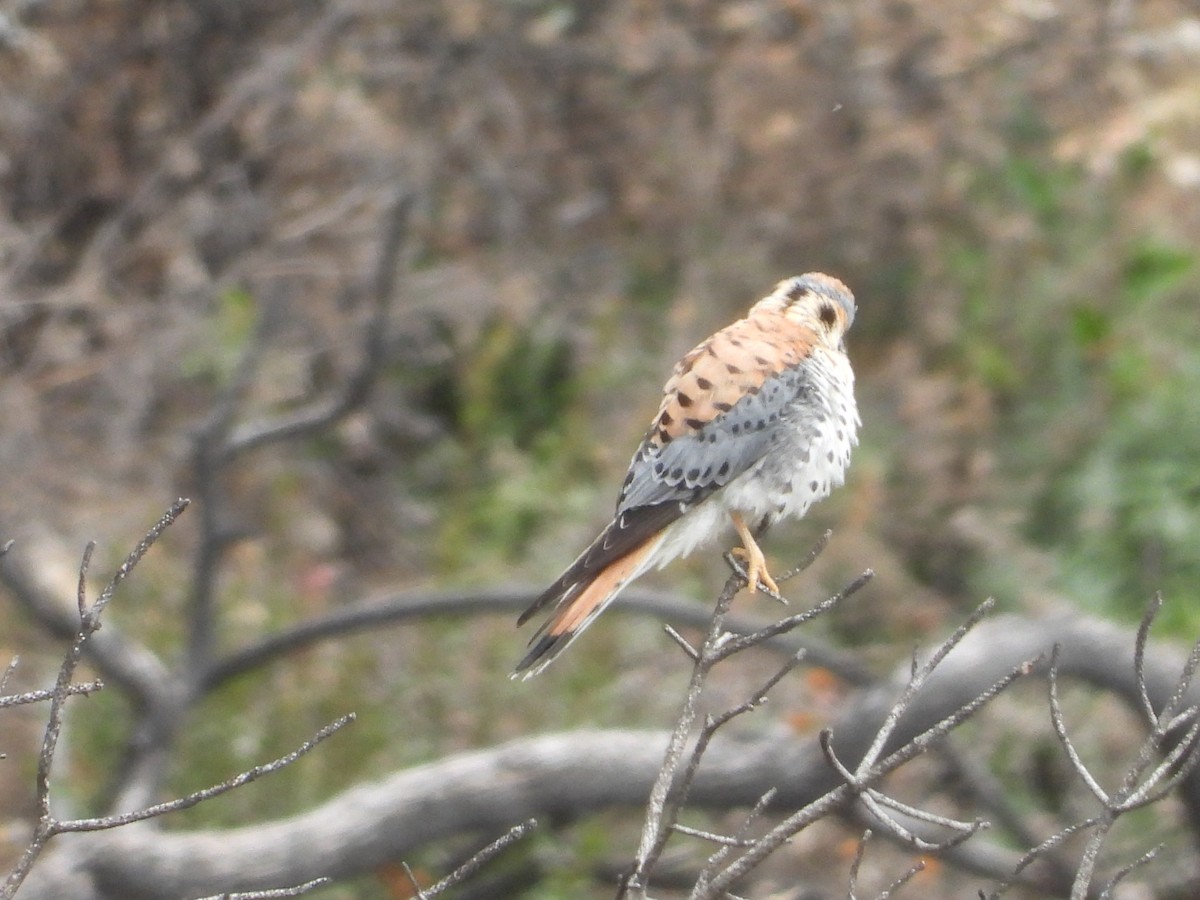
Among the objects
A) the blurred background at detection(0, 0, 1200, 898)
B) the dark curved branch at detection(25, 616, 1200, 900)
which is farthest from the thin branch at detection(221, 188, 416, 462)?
the dark curved branch at detection(25, 616, 1200, 900)

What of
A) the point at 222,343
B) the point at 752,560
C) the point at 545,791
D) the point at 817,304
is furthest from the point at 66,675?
the point at 222,343

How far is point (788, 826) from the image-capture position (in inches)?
62.0

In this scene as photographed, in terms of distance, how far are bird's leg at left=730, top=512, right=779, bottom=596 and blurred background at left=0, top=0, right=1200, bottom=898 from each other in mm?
2679

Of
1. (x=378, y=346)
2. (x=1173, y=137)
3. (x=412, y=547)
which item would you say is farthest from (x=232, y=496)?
(x=1173, y=137)

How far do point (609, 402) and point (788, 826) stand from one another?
15.1 feet

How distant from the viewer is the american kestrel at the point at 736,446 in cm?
258

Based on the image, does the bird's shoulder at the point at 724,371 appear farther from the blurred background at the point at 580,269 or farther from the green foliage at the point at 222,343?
the green foliage at the point at 222,343

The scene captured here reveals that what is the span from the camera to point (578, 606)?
2.38m

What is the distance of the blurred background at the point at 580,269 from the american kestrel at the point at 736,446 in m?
2.65

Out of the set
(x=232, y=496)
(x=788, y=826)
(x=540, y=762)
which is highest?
(x=788, y=826)

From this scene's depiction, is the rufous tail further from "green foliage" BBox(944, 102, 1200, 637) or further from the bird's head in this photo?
"green foliage" BBox(944, 102, 1200, 637)

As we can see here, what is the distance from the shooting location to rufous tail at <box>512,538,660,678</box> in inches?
88.9

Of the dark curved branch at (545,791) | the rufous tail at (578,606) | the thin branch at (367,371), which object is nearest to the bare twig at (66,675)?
the rufous tail at (578,606)

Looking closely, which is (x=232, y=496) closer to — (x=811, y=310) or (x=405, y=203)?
(x=405, y=203)
